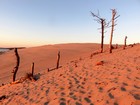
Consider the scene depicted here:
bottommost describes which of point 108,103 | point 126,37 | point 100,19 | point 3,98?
point 3,98

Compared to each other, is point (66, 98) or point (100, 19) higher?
point (100, 19)

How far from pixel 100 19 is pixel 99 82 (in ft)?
78.3

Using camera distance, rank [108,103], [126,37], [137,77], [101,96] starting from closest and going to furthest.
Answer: [108,103] → [101,96] → [137,77] → [126,37]

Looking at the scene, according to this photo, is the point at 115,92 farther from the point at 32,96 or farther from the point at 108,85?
the point at 32,96

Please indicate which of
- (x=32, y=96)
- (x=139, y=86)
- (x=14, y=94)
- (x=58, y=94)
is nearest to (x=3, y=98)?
(x=14, y=94)

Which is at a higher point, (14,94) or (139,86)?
(139,86)

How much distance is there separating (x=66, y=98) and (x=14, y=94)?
4154 mm

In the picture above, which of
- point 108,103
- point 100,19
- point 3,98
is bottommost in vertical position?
point 3,98

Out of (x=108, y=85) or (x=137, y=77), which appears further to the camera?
(x=137, y=77)

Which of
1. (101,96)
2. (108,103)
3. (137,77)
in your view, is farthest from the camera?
(137,77)

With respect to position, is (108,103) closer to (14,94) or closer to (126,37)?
(14,94)

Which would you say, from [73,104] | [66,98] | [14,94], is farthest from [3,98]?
[73,104]

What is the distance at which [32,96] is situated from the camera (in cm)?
1198

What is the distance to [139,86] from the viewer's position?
1070 centimetres
